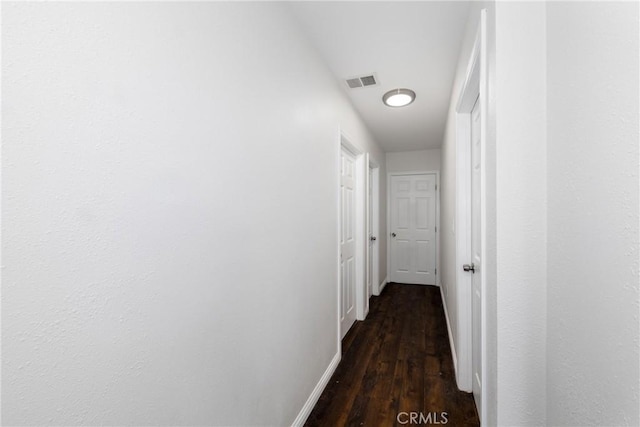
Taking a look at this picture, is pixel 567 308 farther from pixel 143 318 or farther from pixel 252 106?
pixel 252 106

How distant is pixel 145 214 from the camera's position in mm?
771

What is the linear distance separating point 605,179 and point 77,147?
1155 mm

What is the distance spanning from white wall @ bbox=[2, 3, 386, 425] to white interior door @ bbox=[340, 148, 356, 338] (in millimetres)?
1317

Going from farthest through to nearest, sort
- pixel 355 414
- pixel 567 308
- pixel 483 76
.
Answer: pixel 355 414, pixel 483 76, pixel 567 308

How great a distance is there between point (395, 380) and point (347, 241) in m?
1.30

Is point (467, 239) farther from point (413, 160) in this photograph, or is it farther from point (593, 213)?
point (413, 160)

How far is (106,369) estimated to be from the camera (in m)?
0.68

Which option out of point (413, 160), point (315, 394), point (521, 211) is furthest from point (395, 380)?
point (413, 160)

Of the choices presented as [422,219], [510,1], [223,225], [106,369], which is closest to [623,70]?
[510,1]

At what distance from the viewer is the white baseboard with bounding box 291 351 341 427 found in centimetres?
168

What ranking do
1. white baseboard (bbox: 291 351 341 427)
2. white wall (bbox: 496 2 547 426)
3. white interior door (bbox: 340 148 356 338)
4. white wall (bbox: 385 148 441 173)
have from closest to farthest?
1. white wall (bbox: 496 2 547 426)
2. white baseboard (bbox: 291 351 341 427)
3. white interior door (bbox: 340 148 356 338)
4. white wall (bbox: 385 148 441 173)

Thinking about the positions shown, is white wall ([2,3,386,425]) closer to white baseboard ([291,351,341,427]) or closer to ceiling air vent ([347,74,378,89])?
white baseboard ([291,351,341,427])

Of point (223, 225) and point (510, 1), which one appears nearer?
point (510, 1)

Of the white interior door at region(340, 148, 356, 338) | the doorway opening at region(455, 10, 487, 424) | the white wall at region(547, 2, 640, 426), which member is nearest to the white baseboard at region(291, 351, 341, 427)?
the white interior door at region(340, 148, 356, 338)
